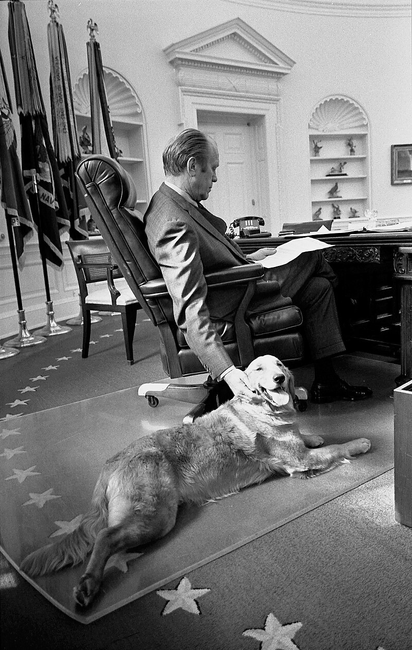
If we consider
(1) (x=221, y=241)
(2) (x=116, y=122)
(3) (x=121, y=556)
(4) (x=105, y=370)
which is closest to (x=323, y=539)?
(3) (x=121, y=556)

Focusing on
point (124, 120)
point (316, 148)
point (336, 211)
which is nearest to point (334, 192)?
point (336, 211)

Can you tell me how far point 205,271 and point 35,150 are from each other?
3.10m

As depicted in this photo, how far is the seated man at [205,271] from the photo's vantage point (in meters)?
1.69

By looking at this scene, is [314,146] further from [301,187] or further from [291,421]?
[291,421]

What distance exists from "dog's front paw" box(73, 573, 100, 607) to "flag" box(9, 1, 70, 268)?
3.74 meters

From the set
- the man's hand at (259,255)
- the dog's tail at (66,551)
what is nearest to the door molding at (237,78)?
the man's hand at (259,255)

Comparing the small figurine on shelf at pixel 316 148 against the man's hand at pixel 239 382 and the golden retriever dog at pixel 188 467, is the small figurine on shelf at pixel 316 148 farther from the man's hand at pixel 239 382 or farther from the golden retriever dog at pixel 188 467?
the man's hand at pixel 239 382

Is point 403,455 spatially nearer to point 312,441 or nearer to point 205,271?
point 312,441

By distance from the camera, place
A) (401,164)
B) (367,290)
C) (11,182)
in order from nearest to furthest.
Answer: (367,290) < (11,182) < (401,164)

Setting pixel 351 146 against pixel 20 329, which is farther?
pixel 351 146

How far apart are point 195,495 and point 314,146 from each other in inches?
272

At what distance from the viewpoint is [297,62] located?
7020 mm

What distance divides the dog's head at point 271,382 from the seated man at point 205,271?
0.13 feet

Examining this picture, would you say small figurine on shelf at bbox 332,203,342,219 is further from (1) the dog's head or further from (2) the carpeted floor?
(2) the carpeted floor
